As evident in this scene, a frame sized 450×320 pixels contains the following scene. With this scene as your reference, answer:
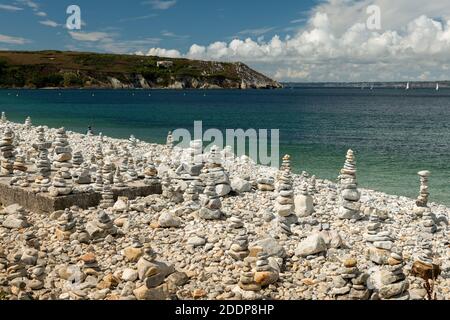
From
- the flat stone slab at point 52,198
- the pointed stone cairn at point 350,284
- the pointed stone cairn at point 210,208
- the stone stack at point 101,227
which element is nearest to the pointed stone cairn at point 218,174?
the flat stone slab at point 52,198

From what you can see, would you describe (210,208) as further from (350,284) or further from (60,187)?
(350,284)

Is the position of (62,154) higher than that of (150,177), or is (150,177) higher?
(62,154)

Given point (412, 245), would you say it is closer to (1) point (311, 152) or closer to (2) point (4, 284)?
(2) point (4, 284)

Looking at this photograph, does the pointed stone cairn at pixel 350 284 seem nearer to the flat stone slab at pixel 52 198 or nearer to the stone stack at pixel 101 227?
the stone stack at pixel 101 227

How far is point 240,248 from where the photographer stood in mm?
12555

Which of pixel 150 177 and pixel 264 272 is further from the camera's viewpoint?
pixel 150 177

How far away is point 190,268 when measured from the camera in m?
12.1

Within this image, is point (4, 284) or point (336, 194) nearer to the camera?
point (4, 284)

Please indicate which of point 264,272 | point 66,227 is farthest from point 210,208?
point 264,272

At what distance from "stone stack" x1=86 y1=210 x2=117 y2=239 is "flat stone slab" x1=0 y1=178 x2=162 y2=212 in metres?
2.59

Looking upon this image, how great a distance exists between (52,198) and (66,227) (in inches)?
98.1

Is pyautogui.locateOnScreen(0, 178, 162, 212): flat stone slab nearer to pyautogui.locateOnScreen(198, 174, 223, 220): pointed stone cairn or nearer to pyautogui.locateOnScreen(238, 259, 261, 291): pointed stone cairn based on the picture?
pyautogui.locateOnScreen(198, 174, 223, 220): pointed stone cairn
